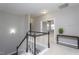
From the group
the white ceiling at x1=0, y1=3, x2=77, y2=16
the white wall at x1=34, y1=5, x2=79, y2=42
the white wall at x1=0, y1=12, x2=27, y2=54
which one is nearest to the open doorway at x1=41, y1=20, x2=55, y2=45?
the white wall at x1=34, y1=5, x2=79, y2=42

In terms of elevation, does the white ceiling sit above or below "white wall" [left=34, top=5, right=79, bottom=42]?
above

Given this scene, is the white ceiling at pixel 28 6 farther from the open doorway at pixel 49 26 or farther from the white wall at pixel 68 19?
the open doorway at pixel 49 26

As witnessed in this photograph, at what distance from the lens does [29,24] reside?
6.03 meters

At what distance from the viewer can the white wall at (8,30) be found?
4.76m

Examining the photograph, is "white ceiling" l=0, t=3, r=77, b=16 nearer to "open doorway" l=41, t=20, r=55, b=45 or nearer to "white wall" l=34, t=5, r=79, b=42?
"white wall" l=34, t=5, r=79, b=42

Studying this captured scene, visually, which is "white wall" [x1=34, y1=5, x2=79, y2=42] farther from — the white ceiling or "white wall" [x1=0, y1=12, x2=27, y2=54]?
"white wall" [x1=0, y1=12, x2=27, y2=54]

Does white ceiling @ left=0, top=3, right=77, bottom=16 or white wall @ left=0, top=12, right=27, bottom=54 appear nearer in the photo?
white ceiling @ left=0, top=3, right=77, bottom=16

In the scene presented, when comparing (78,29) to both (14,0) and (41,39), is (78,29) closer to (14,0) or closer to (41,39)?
(41,39)

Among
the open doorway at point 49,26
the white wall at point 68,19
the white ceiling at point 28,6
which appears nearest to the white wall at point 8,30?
the white ceiling at point 28,6

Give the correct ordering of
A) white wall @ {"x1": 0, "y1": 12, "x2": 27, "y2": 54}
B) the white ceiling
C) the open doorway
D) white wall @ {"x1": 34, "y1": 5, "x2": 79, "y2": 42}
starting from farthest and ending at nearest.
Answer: the open doorway, white wall @ {"x1": 0, "y1": 12, "x2": 27, "y2": 54}, white wall @ {"x1": 34, "y1": 5, "x2": 79, "y2": 42}, the white ceiling

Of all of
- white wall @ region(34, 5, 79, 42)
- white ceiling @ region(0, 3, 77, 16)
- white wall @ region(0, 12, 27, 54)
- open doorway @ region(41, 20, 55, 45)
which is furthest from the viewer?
open doorway @ region(41, 20, 55, 45)

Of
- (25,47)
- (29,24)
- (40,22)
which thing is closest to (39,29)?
(40,22)

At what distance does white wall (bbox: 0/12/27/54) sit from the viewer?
15.6 ft

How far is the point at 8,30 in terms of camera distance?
16.6 feet
